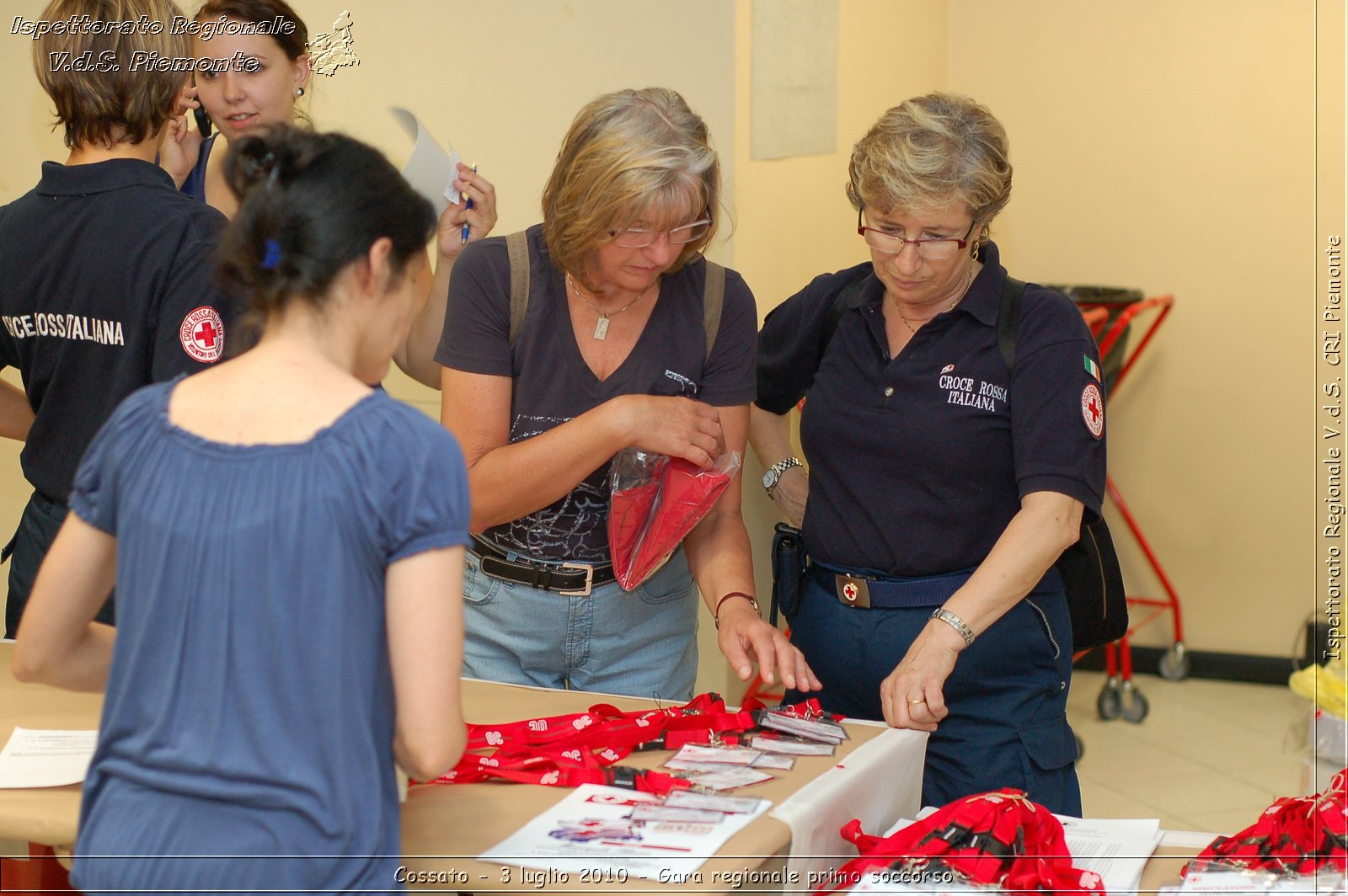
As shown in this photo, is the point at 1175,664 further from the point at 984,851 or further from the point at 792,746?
the point at 984,851

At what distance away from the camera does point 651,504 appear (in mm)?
2121

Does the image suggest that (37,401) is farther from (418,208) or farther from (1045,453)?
(1045,453)

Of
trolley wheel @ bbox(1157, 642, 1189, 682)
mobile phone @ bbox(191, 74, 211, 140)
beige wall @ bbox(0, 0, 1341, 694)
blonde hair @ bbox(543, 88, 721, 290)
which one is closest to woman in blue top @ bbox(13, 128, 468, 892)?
blonde hair @ bbox(543, 88, 721, 290)

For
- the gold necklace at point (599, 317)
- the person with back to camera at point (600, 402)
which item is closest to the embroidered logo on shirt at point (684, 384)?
the person with back to camera at point (600, 402)

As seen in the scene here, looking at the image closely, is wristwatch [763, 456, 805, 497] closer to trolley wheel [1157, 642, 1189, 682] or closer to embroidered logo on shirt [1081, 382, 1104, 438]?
embroidered logo on shirt [1081, 382, 1104, 438]

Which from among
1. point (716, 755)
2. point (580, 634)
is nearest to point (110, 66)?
point (580, 634)

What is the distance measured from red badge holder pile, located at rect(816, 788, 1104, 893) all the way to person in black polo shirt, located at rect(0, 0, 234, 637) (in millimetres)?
1235

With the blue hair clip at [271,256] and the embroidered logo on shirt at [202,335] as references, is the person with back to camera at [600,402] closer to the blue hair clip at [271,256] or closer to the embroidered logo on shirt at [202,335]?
the embroidered logo on shirt at [202,335]

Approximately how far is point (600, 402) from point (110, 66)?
913 mm

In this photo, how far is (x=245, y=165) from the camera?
1277 mm

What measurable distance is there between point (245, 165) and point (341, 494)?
366mm

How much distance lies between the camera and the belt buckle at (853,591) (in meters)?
2.18

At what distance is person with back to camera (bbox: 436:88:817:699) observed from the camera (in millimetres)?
1991

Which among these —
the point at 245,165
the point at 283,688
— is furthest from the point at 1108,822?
the point at 245,165
